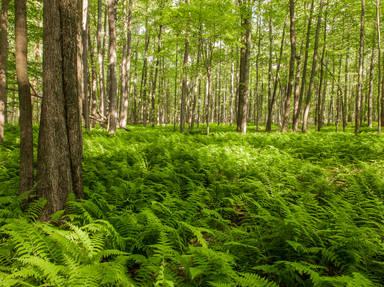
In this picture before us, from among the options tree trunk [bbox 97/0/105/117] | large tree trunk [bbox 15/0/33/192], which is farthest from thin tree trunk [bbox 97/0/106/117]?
large tree trunk [bbox 15/0/33/192]

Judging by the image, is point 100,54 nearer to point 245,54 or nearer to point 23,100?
point 245,54

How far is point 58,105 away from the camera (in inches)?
191

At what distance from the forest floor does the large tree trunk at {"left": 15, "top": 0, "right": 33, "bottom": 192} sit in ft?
1.80

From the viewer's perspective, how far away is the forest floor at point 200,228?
11.2 ft

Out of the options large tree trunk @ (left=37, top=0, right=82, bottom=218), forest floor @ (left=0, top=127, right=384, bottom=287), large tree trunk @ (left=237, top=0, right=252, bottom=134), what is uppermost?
large tree trunk @ (left=237, top=0, right=252, bottom=134)

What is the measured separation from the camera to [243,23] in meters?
16.9

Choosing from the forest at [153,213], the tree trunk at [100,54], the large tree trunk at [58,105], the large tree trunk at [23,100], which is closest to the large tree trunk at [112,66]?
the tree trunk at [100,54]

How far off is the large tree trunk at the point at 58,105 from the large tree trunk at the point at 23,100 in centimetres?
61

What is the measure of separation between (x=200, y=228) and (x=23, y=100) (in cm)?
392

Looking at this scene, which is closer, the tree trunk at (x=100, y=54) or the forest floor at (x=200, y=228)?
the forest floor at (x=200, y=228)

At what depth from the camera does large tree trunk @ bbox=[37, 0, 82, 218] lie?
4.75 metres

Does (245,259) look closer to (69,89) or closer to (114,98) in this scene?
(69,89)

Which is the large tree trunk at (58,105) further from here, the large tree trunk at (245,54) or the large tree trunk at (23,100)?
the large tree trunk at (245,54)

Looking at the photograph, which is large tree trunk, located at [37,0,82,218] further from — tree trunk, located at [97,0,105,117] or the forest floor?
tree trunk, located at [97,0,105,117]
